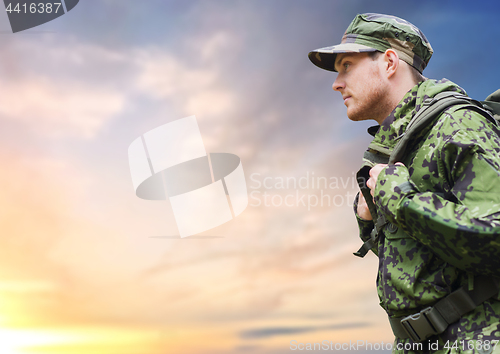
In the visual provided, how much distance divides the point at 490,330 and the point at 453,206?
97 centimetres

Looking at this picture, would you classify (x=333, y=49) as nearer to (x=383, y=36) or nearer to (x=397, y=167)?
(x=383, y=36)

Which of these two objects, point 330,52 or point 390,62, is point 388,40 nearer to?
point 390,62

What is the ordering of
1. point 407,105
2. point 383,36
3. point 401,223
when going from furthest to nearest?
1. point 383,36
2. point 407,105
3. point 401,223

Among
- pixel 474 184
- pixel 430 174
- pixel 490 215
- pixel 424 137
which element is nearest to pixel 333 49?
pixel 424 137

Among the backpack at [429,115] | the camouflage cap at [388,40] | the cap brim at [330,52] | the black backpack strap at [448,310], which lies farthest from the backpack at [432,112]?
the black backpack strap at [448,310]

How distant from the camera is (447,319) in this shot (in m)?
3.06

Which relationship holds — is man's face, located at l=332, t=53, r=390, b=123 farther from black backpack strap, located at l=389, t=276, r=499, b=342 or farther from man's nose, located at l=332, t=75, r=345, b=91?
black backpack strap, located at l=389, t=276, r=499, b=342

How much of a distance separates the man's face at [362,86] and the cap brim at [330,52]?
0.07 m

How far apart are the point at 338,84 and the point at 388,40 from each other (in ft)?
2.24

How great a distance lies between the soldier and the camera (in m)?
2.80

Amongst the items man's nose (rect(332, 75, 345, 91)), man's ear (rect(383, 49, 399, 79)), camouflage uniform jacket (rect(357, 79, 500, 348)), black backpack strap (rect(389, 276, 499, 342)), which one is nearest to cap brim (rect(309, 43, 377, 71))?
man's ear (rect(383, 49, 399, 79))

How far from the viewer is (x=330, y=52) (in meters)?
4.13

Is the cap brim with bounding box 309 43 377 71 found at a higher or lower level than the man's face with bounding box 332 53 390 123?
higher

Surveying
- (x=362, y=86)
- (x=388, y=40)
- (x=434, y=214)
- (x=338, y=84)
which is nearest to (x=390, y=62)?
(x=388, y=40)
